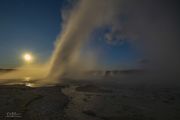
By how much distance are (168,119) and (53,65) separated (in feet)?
126

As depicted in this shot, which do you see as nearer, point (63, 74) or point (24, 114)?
point (24, 114)

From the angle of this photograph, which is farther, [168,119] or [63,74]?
[63,74]

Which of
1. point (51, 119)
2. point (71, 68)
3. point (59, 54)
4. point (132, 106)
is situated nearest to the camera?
point (51, 119)

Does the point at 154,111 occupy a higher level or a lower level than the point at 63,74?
lower

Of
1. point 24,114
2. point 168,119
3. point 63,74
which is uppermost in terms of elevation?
point 63,74

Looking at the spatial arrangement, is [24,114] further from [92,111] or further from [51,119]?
[92,111]

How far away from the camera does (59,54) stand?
45656mm

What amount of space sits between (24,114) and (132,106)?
8.04m

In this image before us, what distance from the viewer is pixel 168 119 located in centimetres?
1142

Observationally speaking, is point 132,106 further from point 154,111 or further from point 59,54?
point 59,54

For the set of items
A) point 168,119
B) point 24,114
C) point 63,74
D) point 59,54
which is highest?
point 59,54

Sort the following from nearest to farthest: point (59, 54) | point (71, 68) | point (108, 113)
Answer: point (108, 113), point (59, 54), point (71, 68)

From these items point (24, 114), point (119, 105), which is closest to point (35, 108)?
point (24, 114)

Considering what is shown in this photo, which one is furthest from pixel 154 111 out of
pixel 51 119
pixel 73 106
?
pixel 51 119
